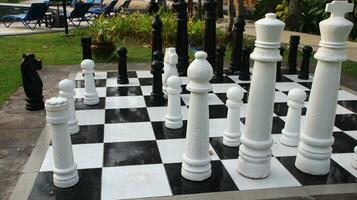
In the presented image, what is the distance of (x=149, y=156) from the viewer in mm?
3021

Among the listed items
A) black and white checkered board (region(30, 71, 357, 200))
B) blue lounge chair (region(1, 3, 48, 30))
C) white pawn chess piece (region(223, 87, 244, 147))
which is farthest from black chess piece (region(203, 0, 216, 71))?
blue lounge chair (region(1, 3, 48, 30))

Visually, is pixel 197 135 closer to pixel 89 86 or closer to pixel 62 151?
pixel 62 151

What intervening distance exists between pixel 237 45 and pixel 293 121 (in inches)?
98.1

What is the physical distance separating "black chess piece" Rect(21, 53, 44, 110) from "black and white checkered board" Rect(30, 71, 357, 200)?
0.45m

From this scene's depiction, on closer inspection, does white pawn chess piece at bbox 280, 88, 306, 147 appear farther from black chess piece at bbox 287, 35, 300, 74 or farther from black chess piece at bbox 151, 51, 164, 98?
black chess piece at bbox 287, 35, 300, 74

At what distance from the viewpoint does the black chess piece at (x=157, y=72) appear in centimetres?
417

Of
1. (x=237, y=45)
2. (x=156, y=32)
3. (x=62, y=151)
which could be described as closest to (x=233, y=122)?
(x=62, y=151)

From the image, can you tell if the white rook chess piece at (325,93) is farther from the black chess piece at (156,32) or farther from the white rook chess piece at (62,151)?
the black chess piece at (156,32)

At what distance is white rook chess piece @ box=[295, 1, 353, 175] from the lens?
255 cm

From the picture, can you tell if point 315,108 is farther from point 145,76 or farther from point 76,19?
point 76,19

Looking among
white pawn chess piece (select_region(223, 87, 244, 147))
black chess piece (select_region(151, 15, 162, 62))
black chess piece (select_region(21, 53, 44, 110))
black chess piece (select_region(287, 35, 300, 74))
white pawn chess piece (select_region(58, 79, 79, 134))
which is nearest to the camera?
white pawn chess piece (select_region(223, 87, 244, 147))

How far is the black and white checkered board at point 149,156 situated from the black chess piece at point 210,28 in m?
1.08

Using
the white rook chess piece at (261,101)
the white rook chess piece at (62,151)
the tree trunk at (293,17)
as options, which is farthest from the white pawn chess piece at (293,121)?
the tree trunk at (293,17)

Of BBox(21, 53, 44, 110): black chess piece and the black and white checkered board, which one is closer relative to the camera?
the black and white checkered board
